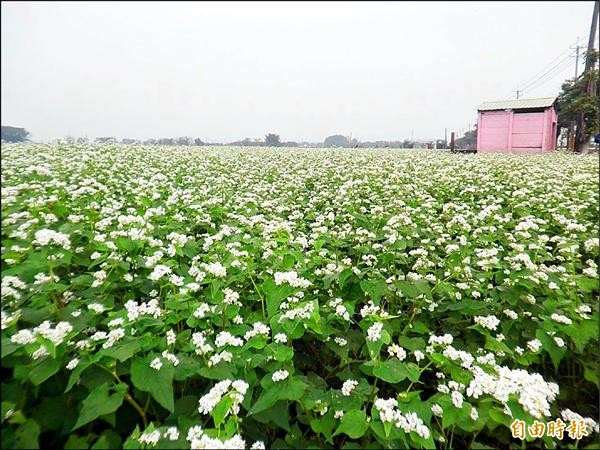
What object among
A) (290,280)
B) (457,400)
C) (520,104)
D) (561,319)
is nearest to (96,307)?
(290,280)

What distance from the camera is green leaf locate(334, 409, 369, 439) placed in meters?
1.38

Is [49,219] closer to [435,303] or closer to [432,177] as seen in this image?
[435,303]

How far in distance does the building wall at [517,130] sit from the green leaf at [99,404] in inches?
976

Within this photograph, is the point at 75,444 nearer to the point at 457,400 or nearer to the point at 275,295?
the point at 275,295

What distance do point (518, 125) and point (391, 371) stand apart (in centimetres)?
2494

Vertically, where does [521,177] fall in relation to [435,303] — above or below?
above

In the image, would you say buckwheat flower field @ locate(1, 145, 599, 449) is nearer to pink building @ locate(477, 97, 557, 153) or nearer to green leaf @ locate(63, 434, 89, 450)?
green leaf @ locate(63, 434, 89, 450)

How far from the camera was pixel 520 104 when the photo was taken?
70.5 ft

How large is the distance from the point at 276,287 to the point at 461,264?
1.78 metres

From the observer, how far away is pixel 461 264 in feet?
9.43

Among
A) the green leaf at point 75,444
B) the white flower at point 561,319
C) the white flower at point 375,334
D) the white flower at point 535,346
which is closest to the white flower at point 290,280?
the white flower at point 375,334

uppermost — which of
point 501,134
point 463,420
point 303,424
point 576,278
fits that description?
point 501,134

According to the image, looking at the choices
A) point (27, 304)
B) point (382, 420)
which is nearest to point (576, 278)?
point (382, 420)

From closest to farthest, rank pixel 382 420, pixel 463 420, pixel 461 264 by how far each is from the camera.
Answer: pixel 382 420, pixel 463 420, pixel 461 264
